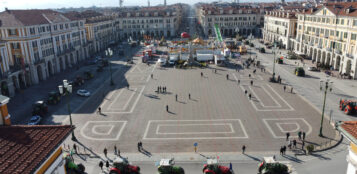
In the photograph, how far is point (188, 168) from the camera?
24094 mm

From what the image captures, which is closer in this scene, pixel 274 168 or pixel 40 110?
pixel 274 168

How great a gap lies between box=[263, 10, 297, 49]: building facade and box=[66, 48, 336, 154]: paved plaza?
4172 centimetres

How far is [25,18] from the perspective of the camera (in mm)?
54250

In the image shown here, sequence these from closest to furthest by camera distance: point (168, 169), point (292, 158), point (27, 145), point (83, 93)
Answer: point (27, 145) < point (168, 169) < point (292, 158) < point (83, 93)

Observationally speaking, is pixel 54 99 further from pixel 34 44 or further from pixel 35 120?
pixel 34 44

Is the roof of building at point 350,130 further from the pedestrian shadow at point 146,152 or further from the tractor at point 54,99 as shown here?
the tractor at point 54,99

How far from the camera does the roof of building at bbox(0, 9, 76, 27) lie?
169ft

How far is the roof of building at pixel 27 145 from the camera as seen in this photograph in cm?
1163

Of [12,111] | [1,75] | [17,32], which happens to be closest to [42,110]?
[12,111]

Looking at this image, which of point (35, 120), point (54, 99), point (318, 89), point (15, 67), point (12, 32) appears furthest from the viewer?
point (12, 32)

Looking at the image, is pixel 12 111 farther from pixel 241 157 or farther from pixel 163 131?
pixel 241 157

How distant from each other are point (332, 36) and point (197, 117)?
4307 centimetres

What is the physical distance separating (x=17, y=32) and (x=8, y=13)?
5.93 m

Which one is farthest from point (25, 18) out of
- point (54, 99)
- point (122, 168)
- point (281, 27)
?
point (281, 27)
